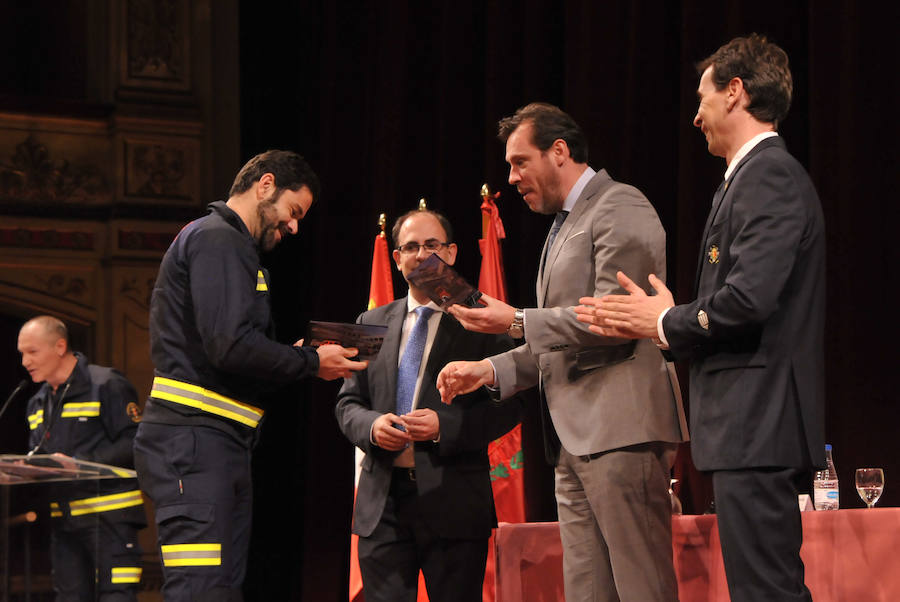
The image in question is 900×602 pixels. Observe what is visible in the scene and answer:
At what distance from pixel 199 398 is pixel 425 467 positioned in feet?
2.18

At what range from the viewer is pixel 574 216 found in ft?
9.44

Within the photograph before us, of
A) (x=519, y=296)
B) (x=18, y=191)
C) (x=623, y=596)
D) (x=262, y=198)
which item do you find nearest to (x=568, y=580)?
(x=623, y=596)

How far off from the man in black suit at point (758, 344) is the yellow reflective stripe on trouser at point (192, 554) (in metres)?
1.25

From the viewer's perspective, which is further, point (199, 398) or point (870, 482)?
point (870, 482)

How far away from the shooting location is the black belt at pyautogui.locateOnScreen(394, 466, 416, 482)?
317 centimetres

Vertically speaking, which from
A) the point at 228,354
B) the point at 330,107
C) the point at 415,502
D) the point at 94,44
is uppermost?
the point at 94,44

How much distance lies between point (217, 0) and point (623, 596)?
613 cm

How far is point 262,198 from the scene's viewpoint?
3.26 m

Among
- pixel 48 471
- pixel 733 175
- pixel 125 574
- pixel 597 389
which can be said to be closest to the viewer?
pixel 733 175

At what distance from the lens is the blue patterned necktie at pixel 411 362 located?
130 inches

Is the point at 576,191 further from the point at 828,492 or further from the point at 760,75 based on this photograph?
the point at 828,492

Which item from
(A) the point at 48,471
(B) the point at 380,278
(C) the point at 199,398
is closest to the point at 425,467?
(C) the point at 199,398

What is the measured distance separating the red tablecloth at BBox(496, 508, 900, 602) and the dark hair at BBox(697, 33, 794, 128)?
3.50ft

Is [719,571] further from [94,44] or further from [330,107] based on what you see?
[94,44]
